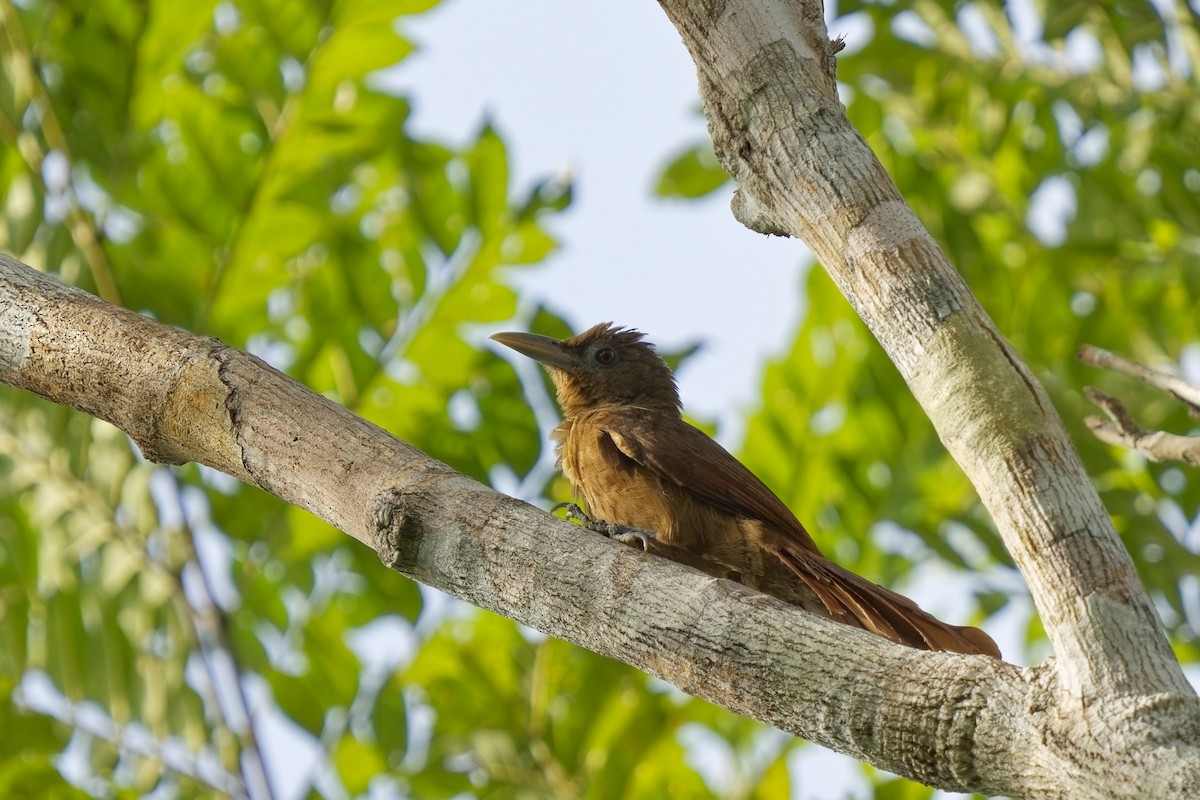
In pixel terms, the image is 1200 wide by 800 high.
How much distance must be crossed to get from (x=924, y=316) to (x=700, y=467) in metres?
1.62

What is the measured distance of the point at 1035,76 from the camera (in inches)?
198

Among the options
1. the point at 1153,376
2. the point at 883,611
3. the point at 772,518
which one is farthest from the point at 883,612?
the point at 1153,376

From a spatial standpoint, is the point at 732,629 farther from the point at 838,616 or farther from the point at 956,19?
the point at 956,19

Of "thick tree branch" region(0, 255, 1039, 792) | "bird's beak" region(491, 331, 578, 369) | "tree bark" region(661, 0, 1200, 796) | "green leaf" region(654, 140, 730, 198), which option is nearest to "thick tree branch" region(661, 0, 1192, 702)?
"tree bark" region(661, 0, 1200, 796)

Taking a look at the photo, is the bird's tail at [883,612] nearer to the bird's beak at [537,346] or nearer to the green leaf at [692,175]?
the bird's beak at [537,346]

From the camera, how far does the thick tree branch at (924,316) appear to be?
5.68ft

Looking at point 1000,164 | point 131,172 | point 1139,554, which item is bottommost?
point 1139,554

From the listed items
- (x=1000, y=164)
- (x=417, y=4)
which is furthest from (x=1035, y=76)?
(x=417, y=4)

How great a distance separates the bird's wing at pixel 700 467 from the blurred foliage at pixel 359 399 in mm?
479

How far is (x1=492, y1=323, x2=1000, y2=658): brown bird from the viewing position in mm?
2951

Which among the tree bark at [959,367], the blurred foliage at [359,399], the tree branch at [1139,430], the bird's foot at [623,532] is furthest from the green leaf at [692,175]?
the tree bark at [959,367]

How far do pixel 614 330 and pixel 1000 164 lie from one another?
181cm

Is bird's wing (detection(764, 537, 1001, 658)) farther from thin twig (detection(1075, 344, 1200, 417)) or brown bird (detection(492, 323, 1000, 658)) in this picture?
thin twig (detection(1075, 344, 1200, 417))

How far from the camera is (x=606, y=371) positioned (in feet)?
15.6
